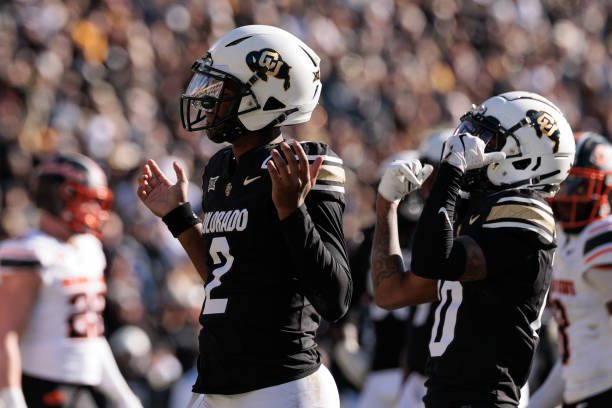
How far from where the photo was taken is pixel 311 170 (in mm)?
3961

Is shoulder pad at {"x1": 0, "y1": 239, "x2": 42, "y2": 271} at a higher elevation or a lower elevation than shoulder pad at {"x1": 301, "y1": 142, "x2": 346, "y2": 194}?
lower

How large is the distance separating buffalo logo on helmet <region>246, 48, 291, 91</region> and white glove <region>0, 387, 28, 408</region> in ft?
7.00

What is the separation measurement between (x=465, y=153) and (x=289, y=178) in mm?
707

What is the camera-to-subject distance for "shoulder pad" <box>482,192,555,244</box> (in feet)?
14.1

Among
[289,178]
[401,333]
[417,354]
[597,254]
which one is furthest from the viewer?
[401,333]

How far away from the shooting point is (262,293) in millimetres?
4156

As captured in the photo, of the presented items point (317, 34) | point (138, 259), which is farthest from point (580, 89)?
point (138, 259)

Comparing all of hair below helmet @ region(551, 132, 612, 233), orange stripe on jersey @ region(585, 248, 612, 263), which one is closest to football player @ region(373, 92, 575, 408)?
orange stripe on jersey @ region(585, 248, 612, 263)

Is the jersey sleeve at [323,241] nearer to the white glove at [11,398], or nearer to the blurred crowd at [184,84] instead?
the white glove at [11,398]

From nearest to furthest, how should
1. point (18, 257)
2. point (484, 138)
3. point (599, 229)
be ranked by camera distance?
point (484, 138), point (599, 229), point (18, 257)

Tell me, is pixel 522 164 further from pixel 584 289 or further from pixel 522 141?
pixel 584 289

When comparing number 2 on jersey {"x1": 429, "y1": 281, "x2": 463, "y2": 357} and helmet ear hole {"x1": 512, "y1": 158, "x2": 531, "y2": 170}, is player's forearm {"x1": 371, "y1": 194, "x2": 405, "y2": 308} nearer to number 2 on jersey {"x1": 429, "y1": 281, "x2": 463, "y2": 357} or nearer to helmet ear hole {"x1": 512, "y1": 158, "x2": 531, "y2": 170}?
number 2 on jersey {"x1": 429, "y1": 281, "x2": 463, "y2": 357}

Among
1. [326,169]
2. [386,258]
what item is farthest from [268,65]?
[386,258]

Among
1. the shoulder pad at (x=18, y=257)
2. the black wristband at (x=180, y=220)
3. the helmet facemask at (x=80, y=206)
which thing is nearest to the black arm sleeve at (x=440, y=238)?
the black wristband at (x=180, y=220)
